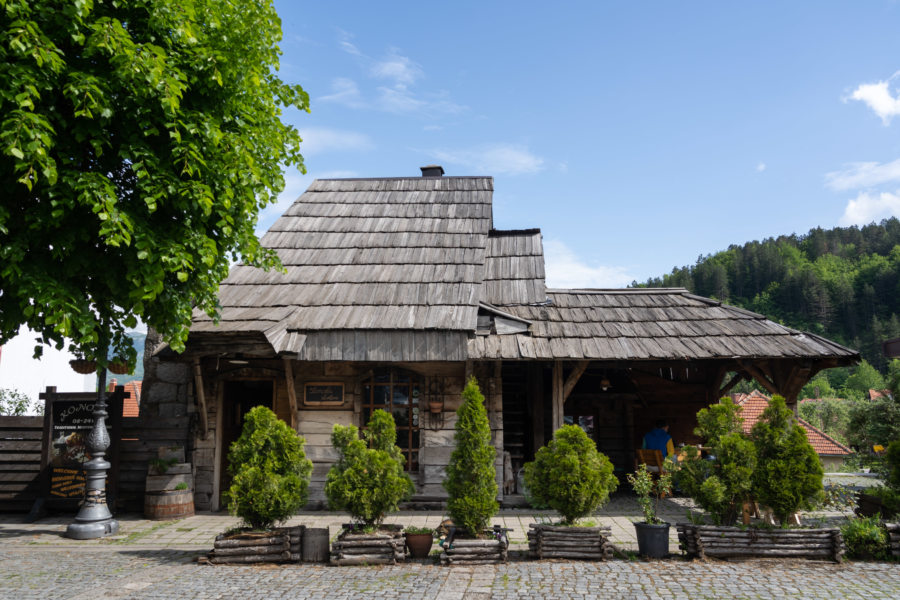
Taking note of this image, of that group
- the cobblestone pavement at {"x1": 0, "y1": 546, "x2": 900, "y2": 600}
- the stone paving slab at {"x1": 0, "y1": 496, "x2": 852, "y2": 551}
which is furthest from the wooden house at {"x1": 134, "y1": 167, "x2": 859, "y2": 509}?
the cobblestone pavement at {"x1": 0, "y1": 546, "x2": 900, "y2": 600}

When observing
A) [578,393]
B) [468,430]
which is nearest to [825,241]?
[578,393]

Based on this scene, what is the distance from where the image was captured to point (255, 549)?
6.42m

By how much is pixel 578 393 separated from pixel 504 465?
3.08 metres

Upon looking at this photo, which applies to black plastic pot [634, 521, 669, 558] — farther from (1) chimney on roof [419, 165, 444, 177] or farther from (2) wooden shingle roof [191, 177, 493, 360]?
(1) chimney on roof [419, 165, 444, 177]

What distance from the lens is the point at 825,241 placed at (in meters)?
80.1

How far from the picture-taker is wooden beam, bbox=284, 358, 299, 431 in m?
9.20

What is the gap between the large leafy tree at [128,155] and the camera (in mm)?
5807

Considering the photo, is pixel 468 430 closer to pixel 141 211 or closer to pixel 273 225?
pixel 141 211

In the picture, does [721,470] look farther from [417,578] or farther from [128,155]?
[128,155]

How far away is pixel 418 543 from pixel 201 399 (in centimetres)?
476

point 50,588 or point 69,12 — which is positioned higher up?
point 69,12

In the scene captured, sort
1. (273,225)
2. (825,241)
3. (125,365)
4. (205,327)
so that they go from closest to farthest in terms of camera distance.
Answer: (125,365) < (205,327) < (273,225) < (825,241)

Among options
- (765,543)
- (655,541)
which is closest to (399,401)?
(655,541)

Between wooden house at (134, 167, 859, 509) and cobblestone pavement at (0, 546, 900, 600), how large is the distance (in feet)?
10.8
